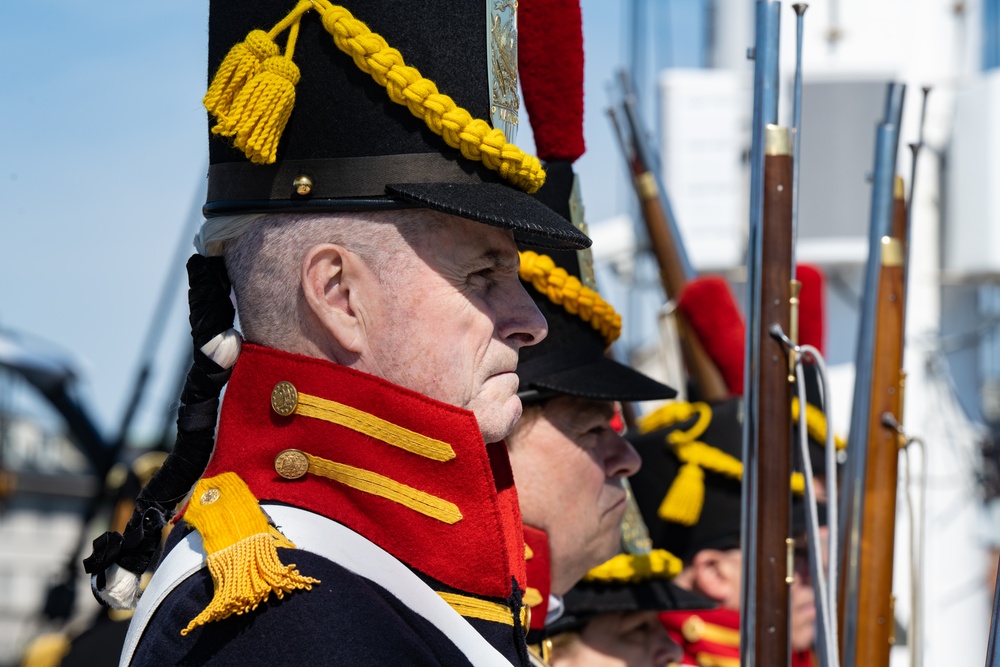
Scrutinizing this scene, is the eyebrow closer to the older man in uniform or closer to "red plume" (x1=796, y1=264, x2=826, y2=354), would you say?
the older man in uniform

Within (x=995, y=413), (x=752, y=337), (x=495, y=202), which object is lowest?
(x=995, y=413)

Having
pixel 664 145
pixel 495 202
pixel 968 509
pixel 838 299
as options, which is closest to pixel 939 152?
pixel 838 299

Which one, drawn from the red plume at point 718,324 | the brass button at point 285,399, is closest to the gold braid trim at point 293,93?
the brass button at point 285,399

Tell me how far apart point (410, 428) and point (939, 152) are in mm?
8594

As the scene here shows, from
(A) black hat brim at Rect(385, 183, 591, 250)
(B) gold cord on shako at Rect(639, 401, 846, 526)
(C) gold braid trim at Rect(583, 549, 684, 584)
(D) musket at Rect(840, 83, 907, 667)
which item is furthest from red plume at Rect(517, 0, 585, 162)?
(B) gold cord on shako at Rect(639, 401, 846, 526)

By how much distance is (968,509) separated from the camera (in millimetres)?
9352

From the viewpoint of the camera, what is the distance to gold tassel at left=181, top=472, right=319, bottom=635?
1.57 meters

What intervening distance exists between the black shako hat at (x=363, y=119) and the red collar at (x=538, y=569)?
1.01m

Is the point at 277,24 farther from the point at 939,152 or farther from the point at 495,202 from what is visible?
the point at 939,152

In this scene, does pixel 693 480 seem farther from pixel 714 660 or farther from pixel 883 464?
pixel 883 464

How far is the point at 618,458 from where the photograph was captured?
9.78 ft

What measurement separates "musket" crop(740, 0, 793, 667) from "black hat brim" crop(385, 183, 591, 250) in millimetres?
1105

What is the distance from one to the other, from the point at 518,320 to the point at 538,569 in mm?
983

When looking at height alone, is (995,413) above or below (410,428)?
below
